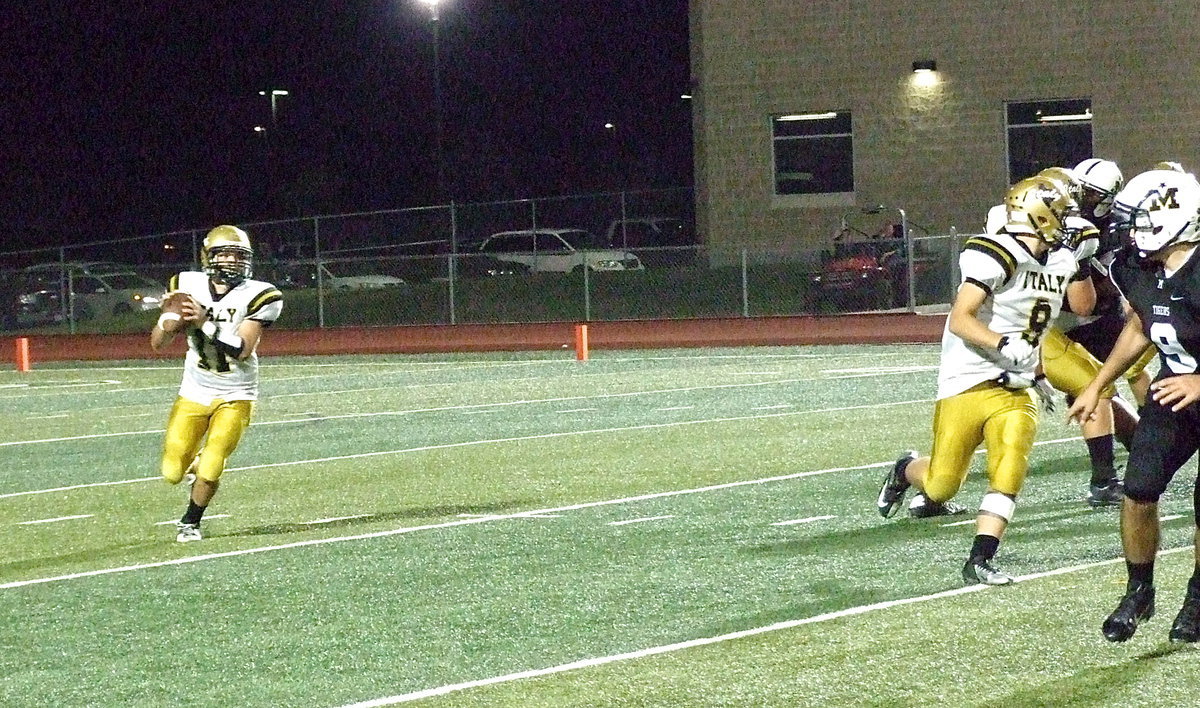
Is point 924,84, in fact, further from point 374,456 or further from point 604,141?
point 604,141

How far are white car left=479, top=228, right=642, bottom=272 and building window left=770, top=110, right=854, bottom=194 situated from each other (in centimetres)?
295

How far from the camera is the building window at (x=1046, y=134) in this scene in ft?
95.9

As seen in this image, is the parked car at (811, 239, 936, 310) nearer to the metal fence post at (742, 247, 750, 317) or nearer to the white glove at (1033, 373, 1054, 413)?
the metal fence post at (742, 247, 750, 317)

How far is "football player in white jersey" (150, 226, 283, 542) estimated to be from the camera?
351 inches

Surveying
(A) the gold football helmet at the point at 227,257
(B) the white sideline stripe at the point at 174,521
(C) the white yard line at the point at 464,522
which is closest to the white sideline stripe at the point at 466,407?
(C) the white yard line at the point at 464,522

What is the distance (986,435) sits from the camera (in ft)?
23.3

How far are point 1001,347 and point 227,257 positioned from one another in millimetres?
3867

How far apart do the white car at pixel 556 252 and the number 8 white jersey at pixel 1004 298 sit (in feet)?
64.7

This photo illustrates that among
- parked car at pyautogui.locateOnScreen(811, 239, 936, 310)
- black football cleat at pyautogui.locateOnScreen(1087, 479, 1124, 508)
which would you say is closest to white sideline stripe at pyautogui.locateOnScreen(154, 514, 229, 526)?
black football cleat at pyautogui.locateOnScreen(1087, 479, 1124, 508)

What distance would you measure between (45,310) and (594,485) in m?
22.0

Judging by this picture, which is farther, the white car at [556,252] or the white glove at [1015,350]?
the white car at [556,252]

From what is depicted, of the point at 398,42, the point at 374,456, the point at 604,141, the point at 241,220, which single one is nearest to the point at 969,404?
the point at 374,456

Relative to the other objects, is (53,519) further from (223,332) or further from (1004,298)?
(1004,298)

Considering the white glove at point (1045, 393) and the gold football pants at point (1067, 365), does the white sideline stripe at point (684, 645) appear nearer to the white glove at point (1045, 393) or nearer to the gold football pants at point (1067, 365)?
the white glove at point (1045, 393)
